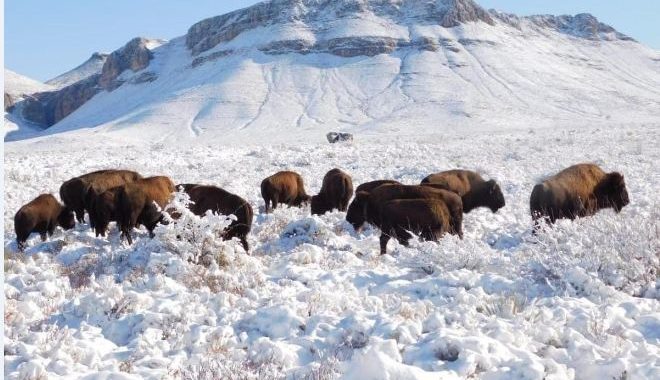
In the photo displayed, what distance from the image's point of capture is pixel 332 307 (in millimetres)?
6012

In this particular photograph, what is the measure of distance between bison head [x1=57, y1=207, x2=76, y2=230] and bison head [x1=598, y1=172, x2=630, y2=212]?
34.6ft

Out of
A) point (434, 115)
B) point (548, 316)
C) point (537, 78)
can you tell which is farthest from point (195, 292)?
point (537, 78)

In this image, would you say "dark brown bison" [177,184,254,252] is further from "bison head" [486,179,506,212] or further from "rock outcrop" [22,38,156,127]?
"rock outcrop" [22,38,156,127]

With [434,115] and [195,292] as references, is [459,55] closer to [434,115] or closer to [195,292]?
[434,115]

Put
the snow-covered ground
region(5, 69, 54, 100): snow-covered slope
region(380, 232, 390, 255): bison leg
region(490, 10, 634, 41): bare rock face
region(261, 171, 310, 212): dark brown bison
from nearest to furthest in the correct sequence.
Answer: the snow-covered ground → region(380, 232, 390, 255): bison leg → region(261, 171, 310, 212): dark brown bison → region(5, 69, 54, 100): snow-covered slope → region(490, 10, 634, 41): bare rock face

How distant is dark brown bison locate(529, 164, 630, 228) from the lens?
10438 millimetres

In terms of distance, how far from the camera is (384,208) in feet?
32.5

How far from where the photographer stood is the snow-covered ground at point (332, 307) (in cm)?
459

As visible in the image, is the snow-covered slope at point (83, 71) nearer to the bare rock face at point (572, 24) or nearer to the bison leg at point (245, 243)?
the bare rock face at point (572, 24)

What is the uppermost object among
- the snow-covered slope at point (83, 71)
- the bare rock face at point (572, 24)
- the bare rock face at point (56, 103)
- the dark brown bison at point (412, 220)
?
the bare rock face at point (572, 24)

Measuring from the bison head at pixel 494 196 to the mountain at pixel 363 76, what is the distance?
5201 centimetres

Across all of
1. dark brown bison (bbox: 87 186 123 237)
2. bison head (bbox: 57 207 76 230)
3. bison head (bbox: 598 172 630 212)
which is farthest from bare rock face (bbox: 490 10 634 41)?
dark brown bison (bbox: 87 186 123 237)

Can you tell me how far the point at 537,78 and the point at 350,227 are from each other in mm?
99000

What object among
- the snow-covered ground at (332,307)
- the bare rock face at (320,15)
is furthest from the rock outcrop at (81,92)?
the snow-covered ground at (332,307)
